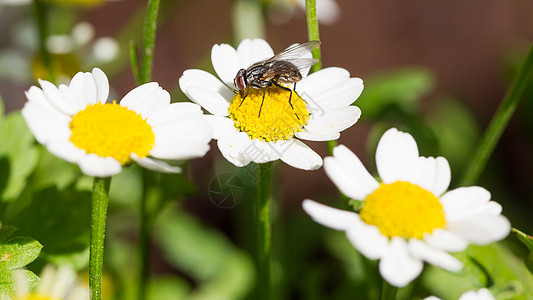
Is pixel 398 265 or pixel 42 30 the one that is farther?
pixel 42 30

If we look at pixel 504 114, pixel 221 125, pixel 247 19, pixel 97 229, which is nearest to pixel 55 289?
pixel 97 229

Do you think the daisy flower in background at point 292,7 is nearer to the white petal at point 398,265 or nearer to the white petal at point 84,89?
the white petal at point 84,89

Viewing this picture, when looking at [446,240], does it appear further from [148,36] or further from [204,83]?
[148,36]

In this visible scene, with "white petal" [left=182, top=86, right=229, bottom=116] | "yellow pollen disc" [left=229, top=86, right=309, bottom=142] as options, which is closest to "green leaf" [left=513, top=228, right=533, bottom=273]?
"yellow pollen disc" [left=229, top=86, right=309, bottom=142]

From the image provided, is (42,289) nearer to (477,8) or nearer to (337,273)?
(337,273)

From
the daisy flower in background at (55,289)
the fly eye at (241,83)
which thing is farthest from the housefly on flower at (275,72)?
the daisy flower in background at (55,289)

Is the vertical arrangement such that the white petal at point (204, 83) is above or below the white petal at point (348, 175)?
above
